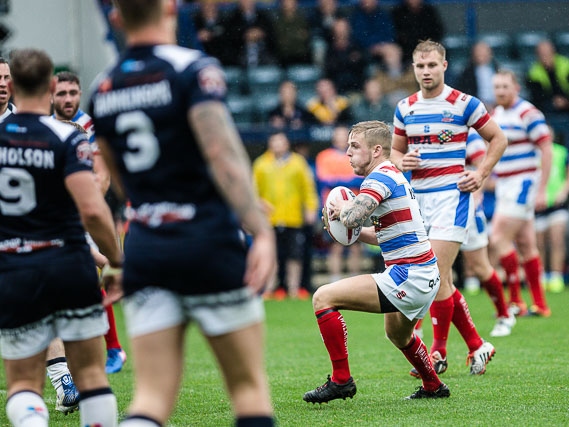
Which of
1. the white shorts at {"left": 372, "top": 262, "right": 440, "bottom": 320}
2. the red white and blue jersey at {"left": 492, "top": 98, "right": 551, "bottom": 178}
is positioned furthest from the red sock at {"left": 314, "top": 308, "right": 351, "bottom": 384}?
the red white and blue jersey at {"left": 492, "top": 98, "right": 551, "bottom": 178}

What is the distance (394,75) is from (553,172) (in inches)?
123

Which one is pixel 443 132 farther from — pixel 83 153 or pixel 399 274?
pixel 83 153

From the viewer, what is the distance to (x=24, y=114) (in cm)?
447

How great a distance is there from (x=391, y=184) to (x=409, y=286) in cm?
63

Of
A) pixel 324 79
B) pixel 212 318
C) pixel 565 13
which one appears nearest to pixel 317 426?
pixel 212 318

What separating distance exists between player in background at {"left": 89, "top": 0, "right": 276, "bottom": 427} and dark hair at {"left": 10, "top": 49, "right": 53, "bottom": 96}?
903mm

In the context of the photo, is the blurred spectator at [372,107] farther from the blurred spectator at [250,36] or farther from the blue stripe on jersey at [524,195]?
the blue stripe on jersey at [524,195]

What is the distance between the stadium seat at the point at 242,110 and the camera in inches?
669

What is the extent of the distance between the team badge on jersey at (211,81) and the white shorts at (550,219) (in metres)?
12.2

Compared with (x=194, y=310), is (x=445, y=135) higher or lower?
higher

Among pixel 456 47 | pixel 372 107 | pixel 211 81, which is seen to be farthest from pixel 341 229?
pixel 456 47

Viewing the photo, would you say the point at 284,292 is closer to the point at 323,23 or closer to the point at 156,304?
the point at 323,23

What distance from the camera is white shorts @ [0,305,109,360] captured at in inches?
174

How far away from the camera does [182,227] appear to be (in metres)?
3.50
